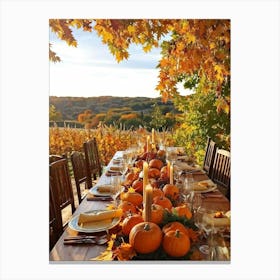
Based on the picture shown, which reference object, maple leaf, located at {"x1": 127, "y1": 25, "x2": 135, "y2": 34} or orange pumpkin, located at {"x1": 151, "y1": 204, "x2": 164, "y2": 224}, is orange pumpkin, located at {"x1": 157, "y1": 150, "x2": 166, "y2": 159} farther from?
orange pumpkin, located at {"x1": 151, "y1": 204, "x2": 164, "y2": 224}

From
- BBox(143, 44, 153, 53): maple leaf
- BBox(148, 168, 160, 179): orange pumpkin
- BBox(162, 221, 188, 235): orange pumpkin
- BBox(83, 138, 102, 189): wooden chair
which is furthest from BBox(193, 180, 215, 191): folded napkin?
BBox(83, 138, 102, 189): wooden chair

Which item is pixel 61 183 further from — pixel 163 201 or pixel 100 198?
pixel 163 201

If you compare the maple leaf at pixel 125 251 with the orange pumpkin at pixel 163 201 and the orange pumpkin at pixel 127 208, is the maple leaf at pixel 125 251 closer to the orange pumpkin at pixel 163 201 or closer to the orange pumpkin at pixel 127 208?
the orange pumpkin at pixel 127 208

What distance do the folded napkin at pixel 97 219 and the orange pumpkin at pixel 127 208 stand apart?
1.6 inches

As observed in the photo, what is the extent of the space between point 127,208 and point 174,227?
28 centimetres

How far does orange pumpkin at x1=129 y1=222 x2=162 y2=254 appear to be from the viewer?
1562 mm

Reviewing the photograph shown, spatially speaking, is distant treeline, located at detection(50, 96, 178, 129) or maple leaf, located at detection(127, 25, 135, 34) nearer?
maple leaf, located at detection(127, 25, 135, 34)

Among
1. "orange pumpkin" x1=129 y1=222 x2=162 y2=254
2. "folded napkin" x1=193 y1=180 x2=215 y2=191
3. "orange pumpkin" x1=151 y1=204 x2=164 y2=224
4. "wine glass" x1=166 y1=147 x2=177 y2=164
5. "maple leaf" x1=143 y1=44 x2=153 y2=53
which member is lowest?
"orange pumpkin" x1=129 y1=222 x2=162 y2=254

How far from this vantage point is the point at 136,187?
208cm

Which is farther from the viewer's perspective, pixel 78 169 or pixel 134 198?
pixel 78 169

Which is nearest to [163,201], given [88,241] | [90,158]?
[88,241]

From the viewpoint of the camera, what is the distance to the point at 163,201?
1841mm

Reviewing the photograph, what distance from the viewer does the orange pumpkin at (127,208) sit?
1.79 m

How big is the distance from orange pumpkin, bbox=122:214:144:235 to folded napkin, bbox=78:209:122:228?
14 cm
